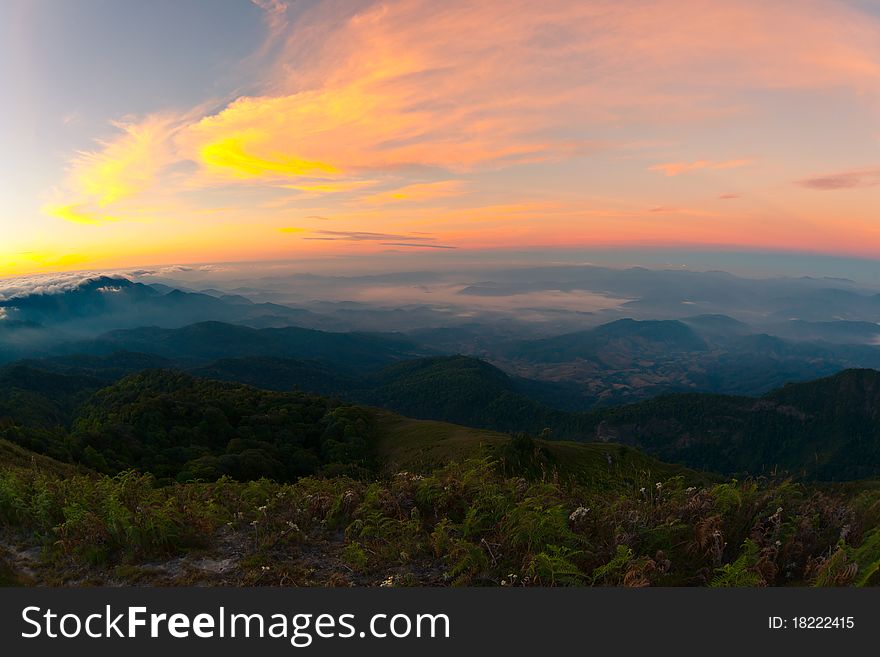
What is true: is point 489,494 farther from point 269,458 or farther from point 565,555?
point 269,458

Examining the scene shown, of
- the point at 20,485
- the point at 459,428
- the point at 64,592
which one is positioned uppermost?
the point at 64,592

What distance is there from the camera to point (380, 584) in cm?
869

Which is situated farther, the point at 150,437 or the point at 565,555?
the point at 150,437

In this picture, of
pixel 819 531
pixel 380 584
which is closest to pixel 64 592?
pixel 380 584

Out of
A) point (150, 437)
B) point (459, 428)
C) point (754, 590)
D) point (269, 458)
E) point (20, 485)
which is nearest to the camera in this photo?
point (754, 590)

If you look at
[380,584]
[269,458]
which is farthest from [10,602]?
[269,458]

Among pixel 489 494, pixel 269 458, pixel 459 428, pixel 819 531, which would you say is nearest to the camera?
pixel 819 531

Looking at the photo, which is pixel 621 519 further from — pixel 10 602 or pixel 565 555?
pixel 10 602

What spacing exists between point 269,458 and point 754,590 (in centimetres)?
7629

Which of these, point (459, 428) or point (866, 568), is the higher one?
point (866, 568)

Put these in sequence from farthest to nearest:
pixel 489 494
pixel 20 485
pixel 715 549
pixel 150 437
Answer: pixel 150 437
pixel 20 485
pixel 489 494
pixel 715 549

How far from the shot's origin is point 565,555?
859 cm

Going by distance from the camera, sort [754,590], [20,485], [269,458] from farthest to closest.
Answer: [269,458]
[20,485]
[754,590]

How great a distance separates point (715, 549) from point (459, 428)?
87559mm
